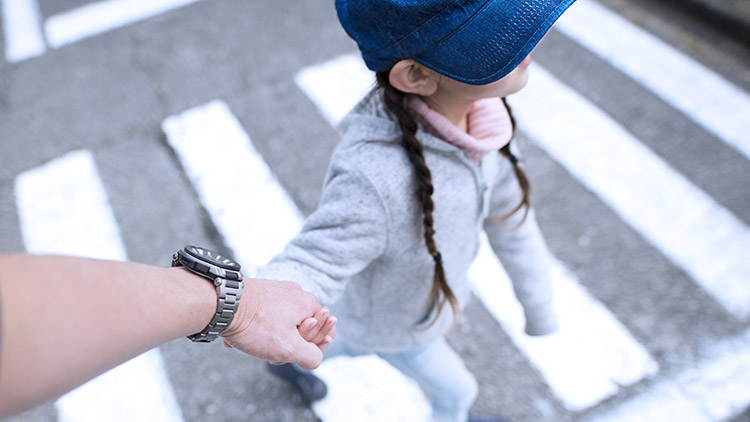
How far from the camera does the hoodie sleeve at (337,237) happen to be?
1.39 metres

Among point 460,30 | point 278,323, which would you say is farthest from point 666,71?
point 278,323

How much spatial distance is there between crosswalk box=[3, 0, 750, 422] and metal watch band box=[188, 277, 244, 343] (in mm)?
1623

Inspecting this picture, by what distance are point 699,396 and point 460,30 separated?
212 centimetres

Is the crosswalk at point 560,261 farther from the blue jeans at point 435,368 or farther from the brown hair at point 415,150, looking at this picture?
the brown hair at point 415,150

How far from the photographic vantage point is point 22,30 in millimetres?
4738

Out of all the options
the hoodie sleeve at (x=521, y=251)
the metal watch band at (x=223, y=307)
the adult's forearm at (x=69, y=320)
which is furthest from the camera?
the hoodie sleeve at (x=521, y=251)

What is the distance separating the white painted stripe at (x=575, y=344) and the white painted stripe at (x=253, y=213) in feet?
1.89

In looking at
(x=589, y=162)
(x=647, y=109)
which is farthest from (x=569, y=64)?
(x=589, y=162)

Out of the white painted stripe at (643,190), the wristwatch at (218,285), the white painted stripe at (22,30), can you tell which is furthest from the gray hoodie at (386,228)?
the white painted stripe at (22,30)

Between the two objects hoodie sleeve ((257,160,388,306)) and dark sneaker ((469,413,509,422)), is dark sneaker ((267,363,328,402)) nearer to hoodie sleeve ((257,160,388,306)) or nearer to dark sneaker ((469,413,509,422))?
dark sneaker ((469,413,509,422))

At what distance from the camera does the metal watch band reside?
42.3 inches

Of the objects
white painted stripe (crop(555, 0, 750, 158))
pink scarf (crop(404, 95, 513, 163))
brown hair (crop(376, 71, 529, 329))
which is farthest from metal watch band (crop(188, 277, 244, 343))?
white painted stripe (crop(555, 0, 750, 158))

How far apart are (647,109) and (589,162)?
638 mm

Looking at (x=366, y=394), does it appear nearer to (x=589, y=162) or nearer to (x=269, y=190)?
(x=269, y=190)
